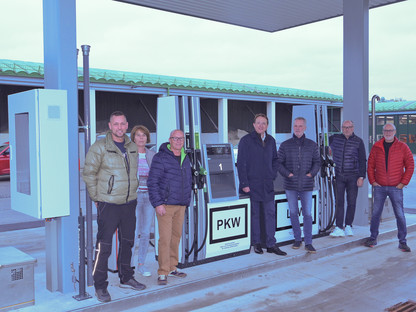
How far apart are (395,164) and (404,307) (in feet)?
9.24

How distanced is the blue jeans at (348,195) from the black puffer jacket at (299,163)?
989mm

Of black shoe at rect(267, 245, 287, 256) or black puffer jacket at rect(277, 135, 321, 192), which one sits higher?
black puffer jacket at rect(277, 135, 321, 192)

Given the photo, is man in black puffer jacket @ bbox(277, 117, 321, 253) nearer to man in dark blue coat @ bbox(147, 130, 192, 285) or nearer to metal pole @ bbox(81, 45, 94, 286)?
man in dark blue coat @ bbox(147, 130, 192, 285)

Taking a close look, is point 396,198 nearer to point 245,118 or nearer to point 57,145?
point 57,145

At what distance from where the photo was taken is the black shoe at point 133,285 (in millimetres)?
5078

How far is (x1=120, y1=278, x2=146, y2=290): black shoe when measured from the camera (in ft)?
16.7

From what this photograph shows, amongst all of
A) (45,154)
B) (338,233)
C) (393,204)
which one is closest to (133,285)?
(45,154)

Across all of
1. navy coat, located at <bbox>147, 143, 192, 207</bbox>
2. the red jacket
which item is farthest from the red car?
the red jacket

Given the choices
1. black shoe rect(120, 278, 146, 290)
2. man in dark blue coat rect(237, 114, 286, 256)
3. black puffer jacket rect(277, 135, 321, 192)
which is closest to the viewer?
black shoe rect(120, 278, 146, 290)

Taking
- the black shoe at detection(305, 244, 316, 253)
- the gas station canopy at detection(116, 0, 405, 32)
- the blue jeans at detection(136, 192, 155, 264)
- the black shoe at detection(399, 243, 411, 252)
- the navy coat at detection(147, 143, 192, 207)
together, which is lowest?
the black shoe at detection(399, 243, 411, 252)

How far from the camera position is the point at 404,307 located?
4.77 metres

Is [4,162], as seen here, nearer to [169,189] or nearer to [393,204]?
[169,189]

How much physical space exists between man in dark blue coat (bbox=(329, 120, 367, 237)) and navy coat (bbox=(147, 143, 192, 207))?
10.7 feet

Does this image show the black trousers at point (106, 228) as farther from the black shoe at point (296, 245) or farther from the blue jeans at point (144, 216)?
the black shoe at point (296, 245)
